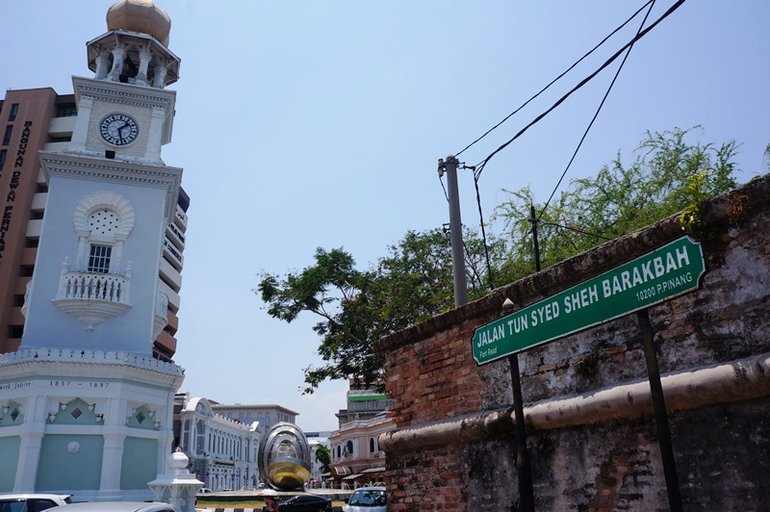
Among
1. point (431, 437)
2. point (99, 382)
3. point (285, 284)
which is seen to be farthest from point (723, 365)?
point (99, 382)

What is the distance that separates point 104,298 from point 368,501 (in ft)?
37.4

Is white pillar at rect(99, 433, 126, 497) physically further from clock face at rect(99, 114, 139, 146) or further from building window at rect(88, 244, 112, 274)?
clock face at rect(99, 114, 139, 146)

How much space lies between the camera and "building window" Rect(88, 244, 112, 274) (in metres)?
20.9

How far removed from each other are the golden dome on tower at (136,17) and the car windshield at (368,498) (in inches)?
817

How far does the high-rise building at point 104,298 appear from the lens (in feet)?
58.5

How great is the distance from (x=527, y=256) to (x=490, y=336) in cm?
1054

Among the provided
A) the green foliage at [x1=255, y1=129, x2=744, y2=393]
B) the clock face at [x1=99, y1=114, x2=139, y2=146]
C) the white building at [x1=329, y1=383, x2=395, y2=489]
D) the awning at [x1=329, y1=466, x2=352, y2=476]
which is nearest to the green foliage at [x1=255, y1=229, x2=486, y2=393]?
the green foliage at [x1=255, y1=129, x2=744, y2=393]

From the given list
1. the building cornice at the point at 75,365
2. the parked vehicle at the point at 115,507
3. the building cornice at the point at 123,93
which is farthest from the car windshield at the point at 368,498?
the building cornice at the point at 123,93

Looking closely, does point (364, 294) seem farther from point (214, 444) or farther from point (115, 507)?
point (214, 444)

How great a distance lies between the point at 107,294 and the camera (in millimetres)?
20016

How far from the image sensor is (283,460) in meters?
13.5

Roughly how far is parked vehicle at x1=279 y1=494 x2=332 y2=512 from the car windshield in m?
3.94

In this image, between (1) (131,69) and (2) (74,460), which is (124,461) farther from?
(1) (131,69)

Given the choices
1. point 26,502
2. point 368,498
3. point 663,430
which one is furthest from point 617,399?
point 368,498
